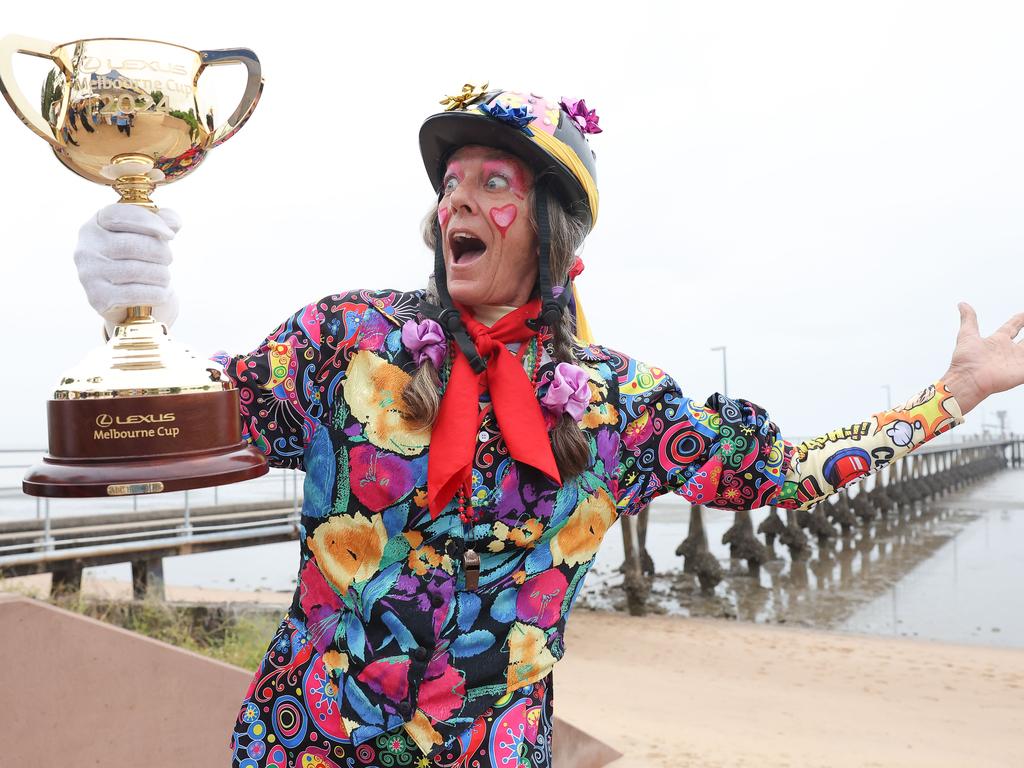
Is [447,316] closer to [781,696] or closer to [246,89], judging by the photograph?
[246,89]

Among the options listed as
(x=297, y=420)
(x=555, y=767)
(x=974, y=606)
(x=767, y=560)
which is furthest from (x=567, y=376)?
(x=767, y=560)

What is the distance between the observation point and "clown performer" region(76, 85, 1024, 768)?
1.79 m

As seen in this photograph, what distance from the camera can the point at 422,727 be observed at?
179cm

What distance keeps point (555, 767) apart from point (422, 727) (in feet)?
11.2

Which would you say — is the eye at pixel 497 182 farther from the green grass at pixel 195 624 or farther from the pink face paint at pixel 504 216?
the green grass at pixel 195 624

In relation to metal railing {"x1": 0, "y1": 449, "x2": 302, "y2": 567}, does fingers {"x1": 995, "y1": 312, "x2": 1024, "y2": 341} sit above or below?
above

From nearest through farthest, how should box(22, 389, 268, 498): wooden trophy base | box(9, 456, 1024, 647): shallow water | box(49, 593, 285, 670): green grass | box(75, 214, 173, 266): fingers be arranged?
box(22, 389, 268, 498): wooden trophy base → box(75, 214, 173, 266): fingers → box(49, 593, 285, 670): green grass → box(9, 456, 1024, 647): shallow water

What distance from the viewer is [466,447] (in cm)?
180

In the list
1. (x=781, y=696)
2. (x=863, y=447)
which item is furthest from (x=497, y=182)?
(x=781, y=696)

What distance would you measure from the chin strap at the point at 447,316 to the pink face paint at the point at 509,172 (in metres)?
0.23

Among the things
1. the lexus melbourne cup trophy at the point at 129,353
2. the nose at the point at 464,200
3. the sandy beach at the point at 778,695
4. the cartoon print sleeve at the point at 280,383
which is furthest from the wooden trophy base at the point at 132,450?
the sandy beach at the point at 778,695

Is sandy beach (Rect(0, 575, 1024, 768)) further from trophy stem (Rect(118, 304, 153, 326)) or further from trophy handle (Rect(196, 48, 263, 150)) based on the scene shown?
trophy handle (Rect(196, 48, 263, 150))

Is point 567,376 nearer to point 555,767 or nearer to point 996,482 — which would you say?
point 555,767

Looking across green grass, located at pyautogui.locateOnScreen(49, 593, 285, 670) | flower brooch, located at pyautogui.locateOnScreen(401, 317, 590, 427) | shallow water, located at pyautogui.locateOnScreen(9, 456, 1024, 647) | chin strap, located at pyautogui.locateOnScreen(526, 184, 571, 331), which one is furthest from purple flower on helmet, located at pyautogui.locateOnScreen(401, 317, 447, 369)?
shallow water, located at pyautogui.locateOnScreen(9, 456, 1024, 647)
